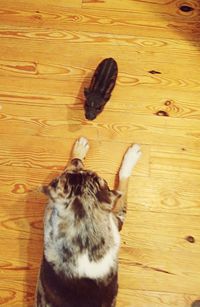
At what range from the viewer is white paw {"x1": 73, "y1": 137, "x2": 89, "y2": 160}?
257 centimetres

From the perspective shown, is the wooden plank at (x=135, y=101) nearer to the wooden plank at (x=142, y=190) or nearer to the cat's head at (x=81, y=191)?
the wooden plank at (x=142, y=190)

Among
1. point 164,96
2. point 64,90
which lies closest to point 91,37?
point 64,90

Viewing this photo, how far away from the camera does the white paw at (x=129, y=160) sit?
2543mm

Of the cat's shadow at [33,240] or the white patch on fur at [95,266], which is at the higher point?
the white patch on fur at [95,266]

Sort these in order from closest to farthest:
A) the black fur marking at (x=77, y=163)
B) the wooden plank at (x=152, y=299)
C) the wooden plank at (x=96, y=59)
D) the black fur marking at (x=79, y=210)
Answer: the black fur marking at (x=79, y=210), the black fur marking at (x=77, y=163), the wooden plank at (x=152, y=299), the wooden plank at (x=96, y=59)

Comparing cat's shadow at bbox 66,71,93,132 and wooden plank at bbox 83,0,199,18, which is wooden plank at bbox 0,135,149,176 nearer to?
cat's shadow at bbox 66,71,93,132

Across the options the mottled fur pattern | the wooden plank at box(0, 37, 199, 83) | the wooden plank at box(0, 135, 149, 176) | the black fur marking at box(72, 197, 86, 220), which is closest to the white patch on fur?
the mottled fur pattern

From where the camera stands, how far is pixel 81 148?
259 centimetres

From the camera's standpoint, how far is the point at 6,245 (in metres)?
2.46

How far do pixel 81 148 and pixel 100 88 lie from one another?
37 centimetres

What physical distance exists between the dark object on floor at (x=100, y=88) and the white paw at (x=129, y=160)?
11.6 inches

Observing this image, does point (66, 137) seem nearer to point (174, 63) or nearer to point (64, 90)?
point (64, 90)

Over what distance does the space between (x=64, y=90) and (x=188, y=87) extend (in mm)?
781

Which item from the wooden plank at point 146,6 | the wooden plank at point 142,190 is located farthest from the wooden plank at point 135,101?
the wooden plank at point 146,6
